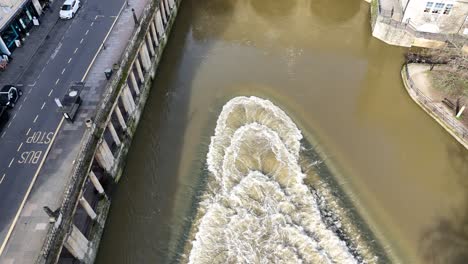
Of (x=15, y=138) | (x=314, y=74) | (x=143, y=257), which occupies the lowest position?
(x=143, y=257)

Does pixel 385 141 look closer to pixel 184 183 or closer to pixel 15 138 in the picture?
pixel 184 183

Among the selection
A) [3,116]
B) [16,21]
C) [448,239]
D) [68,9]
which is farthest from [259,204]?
[16,21]

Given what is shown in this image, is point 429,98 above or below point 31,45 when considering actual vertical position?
below

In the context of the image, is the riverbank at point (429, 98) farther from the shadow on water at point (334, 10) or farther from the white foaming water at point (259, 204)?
the white foaming water at point (259, 204)

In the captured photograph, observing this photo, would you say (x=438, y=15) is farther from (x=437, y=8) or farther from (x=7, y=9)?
(x=7, y=9)

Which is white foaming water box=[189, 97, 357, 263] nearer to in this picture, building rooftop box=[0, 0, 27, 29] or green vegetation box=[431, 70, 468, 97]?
green vegetation box=[431, 70, 468, 97]

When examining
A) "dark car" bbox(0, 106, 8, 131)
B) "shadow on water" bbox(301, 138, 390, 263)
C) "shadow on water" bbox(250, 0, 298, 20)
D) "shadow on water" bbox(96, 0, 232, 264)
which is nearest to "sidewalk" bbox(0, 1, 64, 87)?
"dark car" bbox(0, 106, 8, 131)

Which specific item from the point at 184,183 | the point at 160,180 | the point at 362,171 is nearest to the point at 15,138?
the point at 160,180
